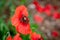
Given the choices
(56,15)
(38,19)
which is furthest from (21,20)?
(56,15)

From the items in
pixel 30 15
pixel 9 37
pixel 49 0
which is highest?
pixel 49 0

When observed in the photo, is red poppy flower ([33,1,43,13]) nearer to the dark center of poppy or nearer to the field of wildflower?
the field of wildflower

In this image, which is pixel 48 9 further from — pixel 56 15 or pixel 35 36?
pixel 35 36

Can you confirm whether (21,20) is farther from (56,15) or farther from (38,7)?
(56,15)

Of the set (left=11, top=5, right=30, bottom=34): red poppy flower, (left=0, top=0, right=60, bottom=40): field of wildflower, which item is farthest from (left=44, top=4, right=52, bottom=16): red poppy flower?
(left=11, top=5, right=30, bottom=34): red poppy flower

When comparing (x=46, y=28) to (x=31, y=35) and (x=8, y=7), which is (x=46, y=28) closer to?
(x=31, y=35)

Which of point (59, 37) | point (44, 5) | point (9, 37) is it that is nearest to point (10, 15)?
point (9, 37)

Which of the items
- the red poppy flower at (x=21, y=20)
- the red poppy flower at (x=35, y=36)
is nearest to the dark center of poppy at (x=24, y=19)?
the red poppy flower at (x=21, y=20)

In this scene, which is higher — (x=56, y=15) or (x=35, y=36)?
(x=56, y=15)
